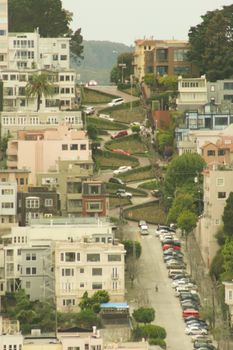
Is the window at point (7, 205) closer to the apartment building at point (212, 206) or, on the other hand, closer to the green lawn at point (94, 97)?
the apartment building at point (212, 206)

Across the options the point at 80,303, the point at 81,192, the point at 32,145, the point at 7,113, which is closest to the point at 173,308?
the point at 80,303

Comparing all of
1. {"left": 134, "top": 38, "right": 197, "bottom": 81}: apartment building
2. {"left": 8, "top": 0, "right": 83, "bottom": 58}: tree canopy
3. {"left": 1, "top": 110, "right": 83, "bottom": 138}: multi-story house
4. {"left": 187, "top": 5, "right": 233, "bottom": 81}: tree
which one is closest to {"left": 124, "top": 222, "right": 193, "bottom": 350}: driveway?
{"left": 1, "top": 110, "right": 83, "bottom": 138}: multi-story house

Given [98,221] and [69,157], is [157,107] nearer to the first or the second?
[69,157]

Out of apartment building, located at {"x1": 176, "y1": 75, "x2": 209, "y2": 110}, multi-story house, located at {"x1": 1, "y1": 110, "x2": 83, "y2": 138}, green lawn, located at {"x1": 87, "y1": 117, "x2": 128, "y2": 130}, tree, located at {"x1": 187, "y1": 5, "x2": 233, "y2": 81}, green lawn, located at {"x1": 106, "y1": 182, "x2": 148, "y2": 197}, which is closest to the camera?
green lawn, located at {"x1": 106, "y1": 182, "x2": 148, "y2": 197}

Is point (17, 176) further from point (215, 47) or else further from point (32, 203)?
point (215, 47)

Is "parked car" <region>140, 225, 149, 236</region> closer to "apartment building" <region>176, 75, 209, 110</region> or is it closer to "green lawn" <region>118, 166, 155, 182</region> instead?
"green lawn" <region>118, 166, 155, 182</region>

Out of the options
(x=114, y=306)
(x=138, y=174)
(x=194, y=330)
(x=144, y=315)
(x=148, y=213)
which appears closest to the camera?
(x=194, y=330)

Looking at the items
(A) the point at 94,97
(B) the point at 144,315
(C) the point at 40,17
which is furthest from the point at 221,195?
(C) the point at 40,17
